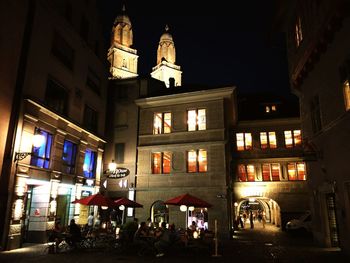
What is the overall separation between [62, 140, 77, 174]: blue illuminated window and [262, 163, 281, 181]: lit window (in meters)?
20.1

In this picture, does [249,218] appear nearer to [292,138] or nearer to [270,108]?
[292,138]

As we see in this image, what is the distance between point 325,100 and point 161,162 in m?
15.2

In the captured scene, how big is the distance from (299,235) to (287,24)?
16.5 meters

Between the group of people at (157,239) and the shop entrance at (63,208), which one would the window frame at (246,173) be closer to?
the shop entrance at (63,208)

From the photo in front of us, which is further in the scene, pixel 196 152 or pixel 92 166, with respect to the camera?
pixel 196 152

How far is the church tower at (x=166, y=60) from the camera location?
8612 centimetres

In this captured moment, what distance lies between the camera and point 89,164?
2438 centimetres

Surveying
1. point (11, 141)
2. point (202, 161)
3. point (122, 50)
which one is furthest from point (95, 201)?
point (122, 50)

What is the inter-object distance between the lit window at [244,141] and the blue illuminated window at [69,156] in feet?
60.6

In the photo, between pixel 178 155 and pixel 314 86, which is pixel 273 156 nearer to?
pixel 178 155

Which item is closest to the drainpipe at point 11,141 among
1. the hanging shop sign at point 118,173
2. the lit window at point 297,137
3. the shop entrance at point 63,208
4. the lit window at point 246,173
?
the shop entrance at point 63,208

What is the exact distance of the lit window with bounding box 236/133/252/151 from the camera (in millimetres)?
32781

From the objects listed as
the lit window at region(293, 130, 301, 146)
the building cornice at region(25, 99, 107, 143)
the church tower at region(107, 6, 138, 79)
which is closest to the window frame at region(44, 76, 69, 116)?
the building cornice at region(25, 99, 107, 143)

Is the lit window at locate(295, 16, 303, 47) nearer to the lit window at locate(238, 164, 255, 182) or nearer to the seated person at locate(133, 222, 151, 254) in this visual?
the seated person at locate(133, 222, 151, 254)
